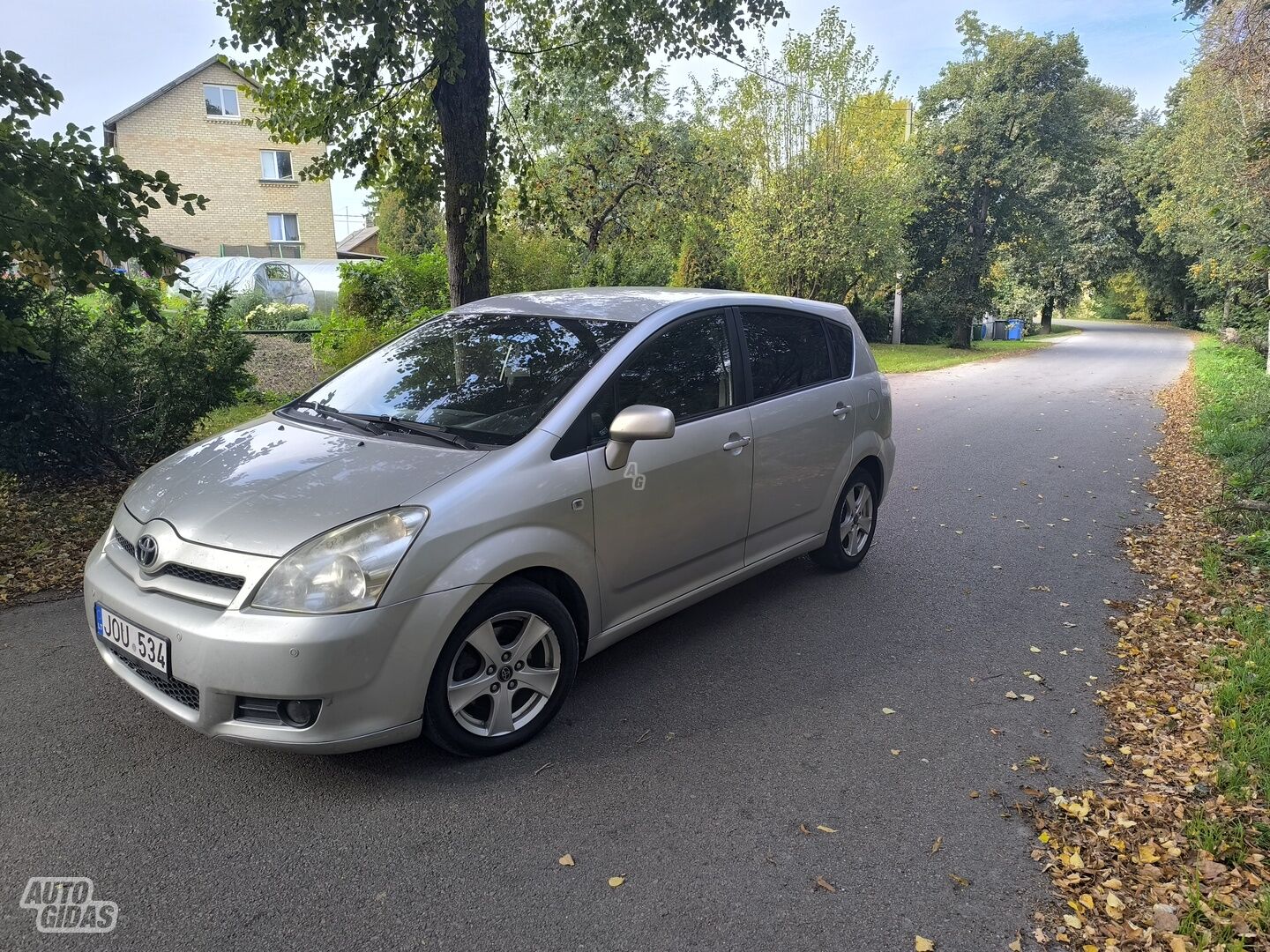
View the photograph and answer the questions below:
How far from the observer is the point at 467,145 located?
7895mm

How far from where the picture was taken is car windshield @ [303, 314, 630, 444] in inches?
150

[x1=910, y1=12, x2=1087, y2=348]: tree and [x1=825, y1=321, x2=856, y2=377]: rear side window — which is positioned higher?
[x1=910, y1=12, x2=1087, y2=348]: tree

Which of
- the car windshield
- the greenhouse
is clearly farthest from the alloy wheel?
the greenhouse

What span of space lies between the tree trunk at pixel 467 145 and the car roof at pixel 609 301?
354 cm

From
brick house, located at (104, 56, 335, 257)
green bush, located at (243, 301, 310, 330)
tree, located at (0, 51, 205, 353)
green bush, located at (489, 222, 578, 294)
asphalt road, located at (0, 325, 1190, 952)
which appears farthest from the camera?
brick house, located at (104, 56, 335, 257)

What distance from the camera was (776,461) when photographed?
185 inches

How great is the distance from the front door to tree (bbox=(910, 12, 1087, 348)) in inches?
1093

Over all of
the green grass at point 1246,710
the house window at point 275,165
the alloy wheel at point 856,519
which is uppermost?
the house window at point 275,165

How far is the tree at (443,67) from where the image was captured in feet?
23.6

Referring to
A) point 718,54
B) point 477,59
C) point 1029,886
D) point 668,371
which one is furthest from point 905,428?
point 1029,886

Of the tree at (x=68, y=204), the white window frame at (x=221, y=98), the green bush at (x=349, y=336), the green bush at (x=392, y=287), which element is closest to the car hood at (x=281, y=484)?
the tree at (x=68, y=204)

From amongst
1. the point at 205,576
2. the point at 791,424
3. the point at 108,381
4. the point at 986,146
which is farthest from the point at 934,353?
the point at 205,576

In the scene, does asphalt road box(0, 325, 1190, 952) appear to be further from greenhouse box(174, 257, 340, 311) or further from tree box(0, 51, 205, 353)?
greenhouse box(174, 257, 340, 311)

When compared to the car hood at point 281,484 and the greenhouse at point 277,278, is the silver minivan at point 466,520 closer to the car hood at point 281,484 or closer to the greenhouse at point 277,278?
the car hood at point 281,484
